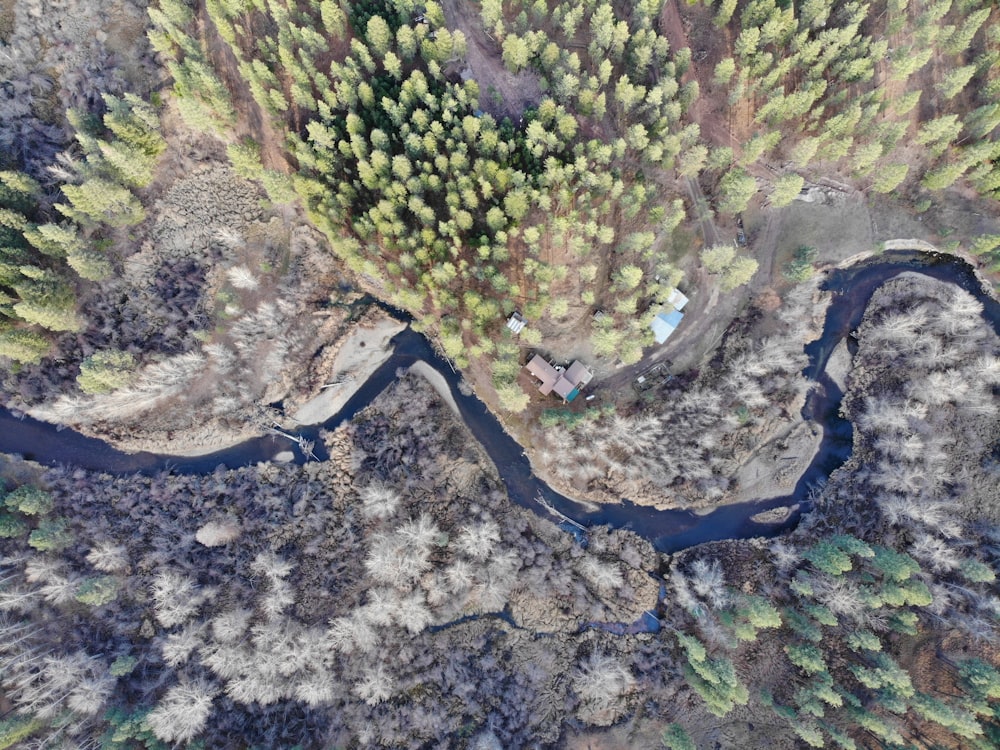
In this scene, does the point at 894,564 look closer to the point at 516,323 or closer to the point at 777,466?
the point at 777,466

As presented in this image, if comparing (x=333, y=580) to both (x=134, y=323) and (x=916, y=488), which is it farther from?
(x=916, y=488)

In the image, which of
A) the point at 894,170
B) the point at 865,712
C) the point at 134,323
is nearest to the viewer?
the point at 865,712

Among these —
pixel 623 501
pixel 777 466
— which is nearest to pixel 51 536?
pixel 623 501

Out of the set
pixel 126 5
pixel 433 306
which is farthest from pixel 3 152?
pixel 433 306

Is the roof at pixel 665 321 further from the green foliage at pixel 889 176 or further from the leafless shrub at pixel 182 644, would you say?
the leafless shrub at pixel 182 644

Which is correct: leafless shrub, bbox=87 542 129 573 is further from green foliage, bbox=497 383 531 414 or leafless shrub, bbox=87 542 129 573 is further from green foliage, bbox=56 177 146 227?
green foliage, bbox=497 383 531 414

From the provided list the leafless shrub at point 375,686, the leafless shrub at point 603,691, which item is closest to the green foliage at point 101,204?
the leafless shrub at point 375,686
